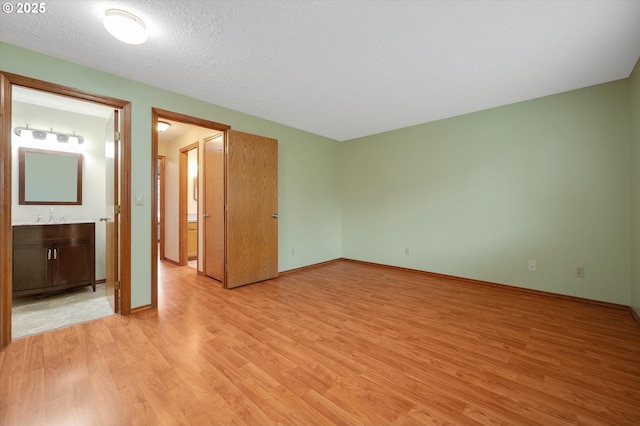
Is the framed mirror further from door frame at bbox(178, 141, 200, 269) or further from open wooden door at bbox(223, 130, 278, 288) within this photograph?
open wooden door at bbox(223, 130, 278, 288)

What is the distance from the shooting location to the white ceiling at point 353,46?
1712 millimetres

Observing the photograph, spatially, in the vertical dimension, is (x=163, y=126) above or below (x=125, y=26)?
above

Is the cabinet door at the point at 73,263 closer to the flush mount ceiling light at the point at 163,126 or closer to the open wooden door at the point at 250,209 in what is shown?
the open wooden door at the point at 250,209

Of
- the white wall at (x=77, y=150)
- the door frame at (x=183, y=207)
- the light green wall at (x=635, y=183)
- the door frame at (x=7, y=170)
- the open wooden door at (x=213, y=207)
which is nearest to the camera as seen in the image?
the door frame at (x=7, y=170)

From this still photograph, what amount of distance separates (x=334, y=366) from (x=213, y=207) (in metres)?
2.99

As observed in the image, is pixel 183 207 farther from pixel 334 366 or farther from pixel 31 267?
pixel 334 366

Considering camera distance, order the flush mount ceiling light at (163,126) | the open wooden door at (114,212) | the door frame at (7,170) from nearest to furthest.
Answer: the door frame at (7,170)
the open wooden door at (114,212)
the flush mount ceiling light at (163,126)

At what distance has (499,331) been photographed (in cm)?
222

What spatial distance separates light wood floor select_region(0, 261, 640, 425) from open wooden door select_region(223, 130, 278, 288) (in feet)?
2.60

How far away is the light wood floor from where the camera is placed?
1.35m

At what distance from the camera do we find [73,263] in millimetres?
3182

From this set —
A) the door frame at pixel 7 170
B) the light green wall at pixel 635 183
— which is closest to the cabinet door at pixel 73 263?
the door frame at pixel 7 170

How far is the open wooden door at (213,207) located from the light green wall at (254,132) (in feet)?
2.06

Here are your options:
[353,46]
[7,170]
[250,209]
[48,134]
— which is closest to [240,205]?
[250,209]
